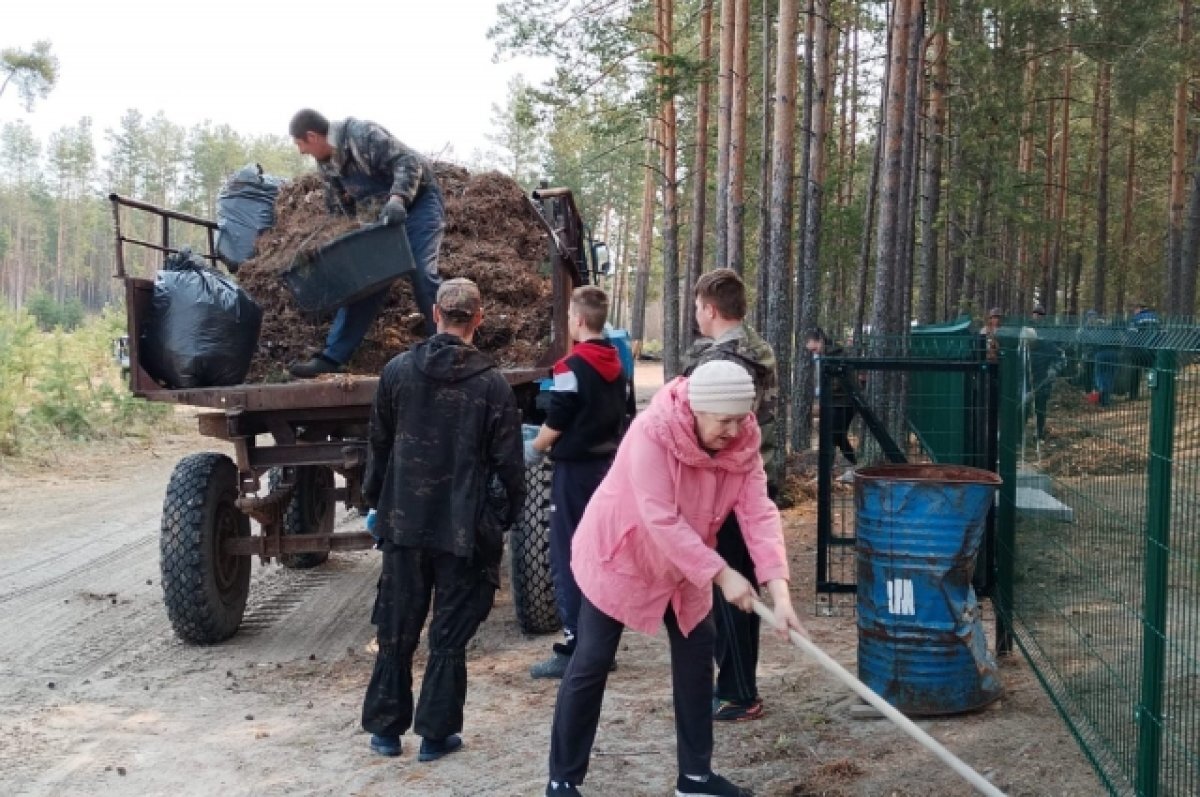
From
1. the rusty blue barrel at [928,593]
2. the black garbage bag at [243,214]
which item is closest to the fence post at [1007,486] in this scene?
the rusty blue barrel at [928,593]

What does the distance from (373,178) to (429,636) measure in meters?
3.48

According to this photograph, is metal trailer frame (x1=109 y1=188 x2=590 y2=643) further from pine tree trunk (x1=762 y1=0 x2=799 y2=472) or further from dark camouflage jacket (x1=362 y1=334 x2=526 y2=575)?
pine tree trunk (x1=762 y1=0 x2=799 y2=472)

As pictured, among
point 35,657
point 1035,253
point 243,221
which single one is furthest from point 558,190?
point 1035,253

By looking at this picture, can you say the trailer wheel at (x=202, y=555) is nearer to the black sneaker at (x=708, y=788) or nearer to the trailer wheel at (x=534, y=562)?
the trailer wheel at (x=534, y=562)

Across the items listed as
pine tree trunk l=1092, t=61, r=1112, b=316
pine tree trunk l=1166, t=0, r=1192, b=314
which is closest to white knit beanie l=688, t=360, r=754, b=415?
pine tree trunk l=1166, t=0, r=1192, b=314

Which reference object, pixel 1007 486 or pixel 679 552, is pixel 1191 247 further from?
pixel 679 552

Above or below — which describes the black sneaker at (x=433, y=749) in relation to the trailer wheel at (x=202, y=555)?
below

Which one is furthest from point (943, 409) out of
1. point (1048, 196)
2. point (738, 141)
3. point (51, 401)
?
point (1048, 196)

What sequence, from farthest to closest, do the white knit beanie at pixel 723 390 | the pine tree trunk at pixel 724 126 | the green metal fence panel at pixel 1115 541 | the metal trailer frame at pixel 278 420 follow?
the pine tree trunk at pixel 724 126
the metal trailer frame at pixel 278 420
the white knit beanie at pixel 723 390
the green metal fence panel at pixel 1115 541

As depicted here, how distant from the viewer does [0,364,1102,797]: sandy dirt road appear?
4758 millimetres

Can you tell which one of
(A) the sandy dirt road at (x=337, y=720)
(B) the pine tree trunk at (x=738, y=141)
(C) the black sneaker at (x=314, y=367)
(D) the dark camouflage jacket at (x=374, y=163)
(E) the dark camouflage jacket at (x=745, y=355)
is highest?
(B) the pine tree trunk at (x=738, y=141)

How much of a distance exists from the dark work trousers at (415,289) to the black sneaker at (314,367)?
4cm

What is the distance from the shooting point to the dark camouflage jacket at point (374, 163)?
7223 mm

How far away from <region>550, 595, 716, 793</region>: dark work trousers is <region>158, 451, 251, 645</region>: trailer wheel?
126 inches
